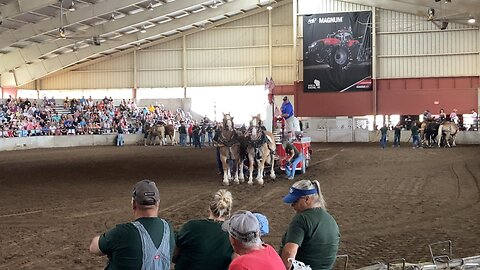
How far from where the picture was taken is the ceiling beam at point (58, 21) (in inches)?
1164

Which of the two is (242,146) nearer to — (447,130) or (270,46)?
(447,130)

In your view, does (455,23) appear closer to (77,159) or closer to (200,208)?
(77,159)

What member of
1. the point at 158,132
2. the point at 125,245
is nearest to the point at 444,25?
the point at 158,132

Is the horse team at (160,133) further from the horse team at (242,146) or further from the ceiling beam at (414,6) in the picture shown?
the horse team at (242,146)

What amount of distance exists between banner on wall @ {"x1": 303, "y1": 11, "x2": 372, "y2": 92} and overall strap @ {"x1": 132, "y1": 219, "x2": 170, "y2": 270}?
35.4 metres

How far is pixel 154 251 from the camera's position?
3.46m

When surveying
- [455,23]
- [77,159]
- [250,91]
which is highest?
[455,23]

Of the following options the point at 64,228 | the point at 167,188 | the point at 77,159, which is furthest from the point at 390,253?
→ the point at 77,159

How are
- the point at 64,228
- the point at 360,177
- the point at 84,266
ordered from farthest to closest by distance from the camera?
the point at 360,177 < the point at 64,228 < the point at 84,266

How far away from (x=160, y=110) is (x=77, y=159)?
19192 millimetres

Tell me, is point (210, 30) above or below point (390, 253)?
above

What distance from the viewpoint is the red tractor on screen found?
124ft

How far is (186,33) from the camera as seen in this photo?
4322cm

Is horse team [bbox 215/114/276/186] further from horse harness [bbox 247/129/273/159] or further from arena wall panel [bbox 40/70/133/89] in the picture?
arena wall panel [bbox 40/70/133/89]
